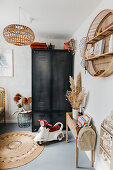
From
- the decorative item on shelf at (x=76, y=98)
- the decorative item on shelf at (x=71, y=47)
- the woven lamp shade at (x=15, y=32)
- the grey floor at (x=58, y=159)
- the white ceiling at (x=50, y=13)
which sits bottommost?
the grey floor at (x=58, y=159)

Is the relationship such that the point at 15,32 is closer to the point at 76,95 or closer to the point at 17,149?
the point at 76,95

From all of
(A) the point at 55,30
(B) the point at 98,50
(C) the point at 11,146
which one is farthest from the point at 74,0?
(C) the point at 11,146

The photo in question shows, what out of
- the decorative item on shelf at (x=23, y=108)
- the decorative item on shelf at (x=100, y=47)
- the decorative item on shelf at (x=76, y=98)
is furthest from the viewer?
the decorative item on shelf at (x=23, y=108)

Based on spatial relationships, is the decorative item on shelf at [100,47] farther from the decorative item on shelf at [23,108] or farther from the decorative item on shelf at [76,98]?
the decorative item on shelf at [23,108]

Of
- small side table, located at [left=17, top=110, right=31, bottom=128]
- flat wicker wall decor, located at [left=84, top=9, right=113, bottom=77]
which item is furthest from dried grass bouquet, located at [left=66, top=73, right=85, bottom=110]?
small side table, located at [left=17, top=110, right=31, bottom=128]

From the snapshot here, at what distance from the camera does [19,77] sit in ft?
11.1

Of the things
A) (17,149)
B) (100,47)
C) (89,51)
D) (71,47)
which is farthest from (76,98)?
(17,149)

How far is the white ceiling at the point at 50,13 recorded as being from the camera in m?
1.69

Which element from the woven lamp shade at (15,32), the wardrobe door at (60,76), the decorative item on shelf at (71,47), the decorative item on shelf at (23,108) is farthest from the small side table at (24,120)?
the woven lamp shade at (15,32)

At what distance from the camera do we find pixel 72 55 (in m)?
2.91

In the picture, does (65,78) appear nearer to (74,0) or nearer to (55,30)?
(55,30)

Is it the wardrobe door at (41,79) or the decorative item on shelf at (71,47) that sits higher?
the decorative item on shelf at (71,47)

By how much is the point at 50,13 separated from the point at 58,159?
254 centimetres

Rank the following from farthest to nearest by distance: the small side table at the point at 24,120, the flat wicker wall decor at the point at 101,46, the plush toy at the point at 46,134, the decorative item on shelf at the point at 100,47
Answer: the small side table at the point at 24,120 < the plush toy at the point at 46,134 < the decorative item on shelf at the point at 100,47 < the flat wicker wall decor at the point at 101,46
